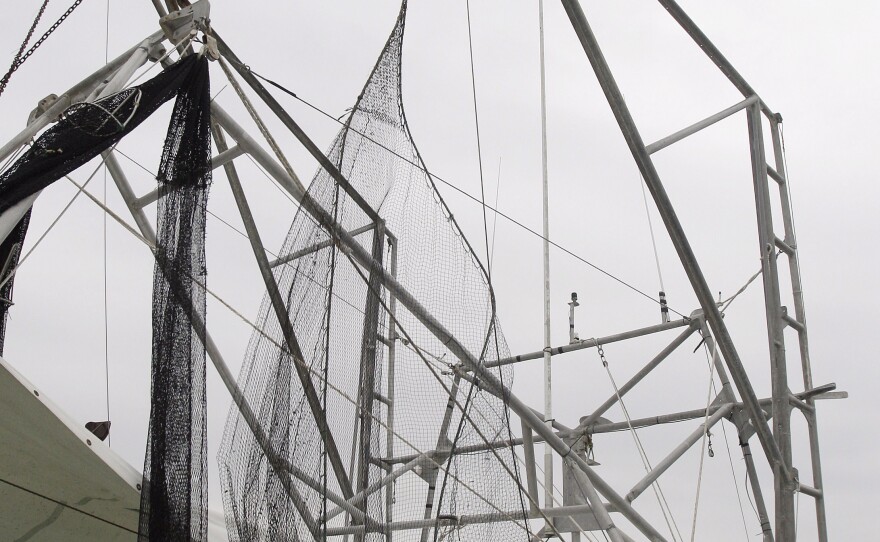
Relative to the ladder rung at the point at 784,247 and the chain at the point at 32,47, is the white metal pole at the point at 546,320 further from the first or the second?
the chain at the point at 32,47

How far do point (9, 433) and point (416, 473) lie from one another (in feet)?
7.16

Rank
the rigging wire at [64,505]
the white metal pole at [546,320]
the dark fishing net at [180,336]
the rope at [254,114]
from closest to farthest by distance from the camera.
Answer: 1. the dark fishing net at [180,336]
2. the rope at [254,114]
3. the rigging wire at [64,505]
4. the white metal pole at [546,320]

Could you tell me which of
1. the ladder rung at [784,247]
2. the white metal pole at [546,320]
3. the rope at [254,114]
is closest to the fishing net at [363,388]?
the rope at [254,114]

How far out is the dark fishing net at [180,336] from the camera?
14.3 feet

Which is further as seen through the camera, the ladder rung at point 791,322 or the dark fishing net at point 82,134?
the ladder rung at point 791,322

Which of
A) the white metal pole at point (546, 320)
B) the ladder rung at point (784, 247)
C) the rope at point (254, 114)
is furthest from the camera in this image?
the ladder rung at point (784, 247)

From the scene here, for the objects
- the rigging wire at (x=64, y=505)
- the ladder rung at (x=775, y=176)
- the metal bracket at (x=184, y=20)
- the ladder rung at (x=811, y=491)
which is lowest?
the rigging wire at (x=64, y=505)

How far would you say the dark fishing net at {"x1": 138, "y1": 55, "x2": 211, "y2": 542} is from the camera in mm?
4352

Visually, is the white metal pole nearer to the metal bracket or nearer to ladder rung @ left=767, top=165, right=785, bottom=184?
ladder rung @ left=767, top=165, right=785, bottom=184

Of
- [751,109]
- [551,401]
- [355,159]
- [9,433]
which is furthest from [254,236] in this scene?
[751,109]

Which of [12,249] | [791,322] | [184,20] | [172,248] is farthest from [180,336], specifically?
[791,322]

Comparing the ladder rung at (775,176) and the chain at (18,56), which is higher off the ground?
the ladder rung at (775,176)

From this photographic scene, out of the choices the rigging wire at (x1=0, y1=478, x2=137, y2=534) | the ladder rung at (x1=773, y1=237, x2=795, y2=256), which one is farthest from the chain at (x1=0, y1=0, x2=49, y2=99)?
the ladder rung at (x1=773, y1=237, x2=795, y2=256)

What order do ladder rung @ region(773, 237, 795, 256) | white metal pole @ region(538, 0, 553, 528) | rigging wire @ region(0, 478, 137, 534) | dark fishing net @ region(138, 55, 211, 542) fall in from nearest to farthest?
dark fishing net @ region(138, 55, 211, 542) < rigging wire @ region(0, 478, 137, 534) < white metal pole @ region(538, 0, 553, 528) < ladder rung @ region(773, 237, 795, 256)
